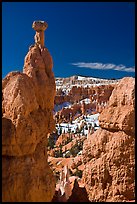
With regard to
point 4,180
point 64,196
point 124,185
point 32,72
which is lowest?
point 64,196

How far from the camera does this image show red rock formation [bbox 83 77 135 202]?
8.95 m

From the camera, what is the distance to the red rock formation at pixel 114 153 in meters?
8.95

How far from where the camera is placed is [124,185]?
8.91 meters

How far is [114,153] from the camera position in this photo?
913 cm

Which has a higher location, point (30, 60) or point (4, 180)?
point (30, 60)

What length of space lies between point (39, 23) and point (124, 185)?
7.52 metres

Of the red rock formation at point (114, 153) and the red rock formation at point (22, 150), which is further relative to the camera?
the red rock formation at point (114, 153)

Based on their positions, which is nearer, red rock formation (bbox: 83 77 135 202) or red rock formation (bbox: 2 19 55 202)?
red rock formation (bbox: 2 19 55 202)

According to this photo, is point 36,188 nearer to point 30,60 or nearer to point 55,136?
point 30,60

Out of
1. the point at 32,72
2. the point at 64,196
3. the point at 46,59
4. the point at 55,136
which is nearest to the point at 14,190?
the point at 64,196

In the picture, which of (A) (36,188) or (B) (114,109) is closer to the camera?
(A) (36,188)

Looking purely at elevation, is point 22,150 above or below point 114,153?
above

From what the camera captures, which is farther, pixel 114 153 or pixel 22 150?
pixel 114 153

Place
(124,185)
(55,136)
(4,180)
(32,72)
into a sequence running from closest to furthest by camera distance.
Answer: (4,180) → (124,185) → (32,72) → (55,136)
